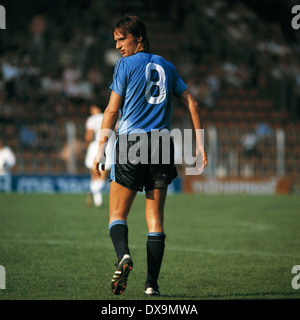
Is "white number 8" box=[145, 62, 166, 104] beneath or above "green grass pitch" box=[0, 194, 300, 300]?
above

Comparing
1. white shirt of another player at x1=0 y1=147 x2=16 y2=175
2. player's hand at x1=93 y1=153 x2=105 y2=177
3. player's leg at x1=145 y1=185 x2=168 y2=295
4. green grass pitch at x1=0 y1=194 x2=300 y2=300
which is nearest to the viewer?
player's hand at x1=93 y1=153 x2=105 y2=177

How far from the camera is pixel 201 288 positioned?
230 inches

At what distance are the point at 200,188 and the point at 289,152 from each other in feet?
9.82

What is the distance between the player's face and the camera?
5.29 meters

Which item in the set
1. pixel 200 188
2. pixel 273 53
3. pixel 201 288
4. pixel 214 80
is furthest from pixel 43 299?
pixel 273 53

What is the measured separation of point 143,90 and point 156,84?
0.12 metres

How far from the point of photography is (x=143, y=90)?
527 centimetres

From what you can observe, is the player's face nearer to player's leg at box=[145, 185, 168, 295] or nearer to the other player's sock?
player's leg at box=[145, 185, 168, 295]

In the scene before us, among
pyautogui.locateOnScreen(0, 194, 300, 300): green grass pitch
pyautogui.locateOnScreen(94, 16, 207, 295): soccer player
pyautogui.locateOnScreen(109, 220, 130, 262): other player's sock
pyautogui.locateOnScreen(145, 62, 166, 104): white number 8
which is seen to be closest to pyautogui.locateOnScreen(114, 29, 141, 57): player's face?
pyautogui.locateOnScreen(94, 16, 207, 295): soccer player

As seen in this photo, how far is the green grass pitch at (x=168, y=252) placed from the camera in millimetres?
5734

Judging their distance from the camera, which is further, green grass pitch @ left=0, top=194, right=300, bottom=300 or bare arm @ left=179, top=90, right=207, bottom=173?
green grass pitch @ left=0, top=194, right=300, bottom=300

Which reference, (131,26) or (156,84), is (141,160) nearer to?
(156,84)

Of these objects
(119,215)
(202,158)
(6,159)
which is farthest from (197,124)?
(6,159)

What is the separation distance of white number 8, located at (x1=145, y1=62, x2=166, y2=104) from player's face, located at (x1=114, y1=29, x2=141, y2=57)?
0.19 metres
